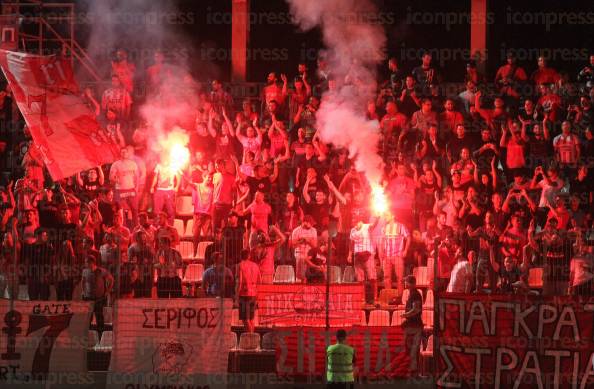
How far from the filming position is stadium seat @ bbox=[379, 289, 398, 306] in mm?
17211

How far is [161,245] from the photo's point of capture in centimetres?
1764

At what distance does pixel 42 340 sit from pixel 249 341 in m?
3.10

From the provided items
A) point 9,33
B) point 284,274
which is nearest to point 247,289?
point 284,274

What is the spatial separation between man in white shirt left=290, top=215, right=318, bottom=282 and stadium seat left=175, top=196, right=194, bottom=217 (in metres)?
2.85

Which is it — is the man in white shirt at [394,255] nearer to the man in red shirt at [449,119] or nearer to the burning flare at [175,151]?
the man in red shirt at [449,119]

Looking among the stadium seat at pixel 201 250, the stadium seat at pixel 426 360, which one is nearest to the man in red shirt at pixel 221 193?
the stadium seat at pixel 201 250

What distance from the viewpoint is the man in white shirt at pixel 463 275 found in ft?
55.1

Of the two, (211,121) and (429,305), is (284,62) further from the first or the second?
(429,305)

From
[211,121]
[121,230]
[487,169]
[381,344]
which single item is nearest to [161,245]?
[121,230]

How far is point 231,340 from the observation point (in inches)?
625

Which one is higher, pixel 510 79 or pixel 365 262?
pixel 510 79

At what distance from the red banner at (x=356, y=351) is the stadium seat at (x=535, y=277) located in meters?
3.46

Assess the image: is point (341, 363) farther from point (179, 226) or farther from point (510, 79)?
point (510, 79)

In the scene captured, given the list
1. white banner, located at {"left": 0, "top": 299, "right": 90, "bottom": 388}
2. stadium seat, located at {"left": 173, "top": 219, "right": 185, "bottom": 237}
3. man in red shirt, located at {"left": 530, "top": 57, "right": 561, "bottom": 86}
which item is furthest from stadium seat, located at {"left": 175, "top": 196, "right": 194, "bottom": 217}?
man in red shirt, located at {"left": 530, "top": 57, "right": 561, "bottom": 86}
